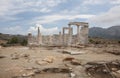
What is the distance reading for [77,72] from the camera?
11180mm

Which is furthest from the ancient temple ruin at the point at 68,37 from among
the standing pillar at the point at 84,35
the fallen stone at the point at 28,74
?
the fallen stone at the point at 28,74

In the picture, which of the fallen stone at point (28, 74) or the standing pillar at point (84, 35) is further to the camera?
the standing pillar at point (84, 35)

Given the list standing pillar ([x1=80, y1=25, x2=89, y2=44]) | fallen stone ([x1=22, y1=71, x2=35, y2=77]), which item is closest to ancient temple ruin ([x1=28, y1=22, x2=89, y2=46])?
standing pillar ([x1=80, y1=25, x2=89, y2=44])

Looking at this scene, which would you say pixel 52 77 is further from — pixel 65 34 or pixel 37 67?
pixel 65 34

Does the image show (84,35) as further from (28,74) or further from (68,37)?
(28,74)

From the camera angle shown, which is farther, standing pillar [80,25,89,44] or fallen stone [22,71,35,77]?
standing pillar [80,25,89,44]

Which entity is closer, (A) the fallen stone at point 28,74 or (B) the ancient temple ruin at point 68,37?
(A) the fallen stone at point 28,74

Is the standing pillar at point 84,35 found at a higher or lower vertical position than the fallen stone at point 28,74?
higher

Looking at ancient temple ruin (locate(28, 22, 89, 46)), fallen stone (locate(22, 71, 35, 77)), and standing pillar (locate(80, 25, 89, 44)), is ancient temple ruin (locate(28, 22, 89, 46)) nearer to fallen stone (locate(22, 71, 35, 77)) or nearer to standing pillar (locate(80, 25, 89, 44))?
standing pillar (locate(80, 25, 89, 44))

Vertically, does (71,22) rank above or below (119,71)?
above

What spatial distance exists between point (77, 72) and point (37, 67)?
2.52 m

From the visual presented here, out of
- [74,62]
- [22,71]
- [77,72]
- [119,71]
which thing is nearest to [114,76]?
[119,71]

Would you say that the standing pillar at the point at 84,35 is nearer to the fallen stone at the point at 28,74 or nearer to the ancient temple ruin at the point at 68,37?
the ancient temple ruin at the point at 68,37

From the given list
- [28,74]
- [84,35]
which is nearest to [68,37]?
[84,35]
